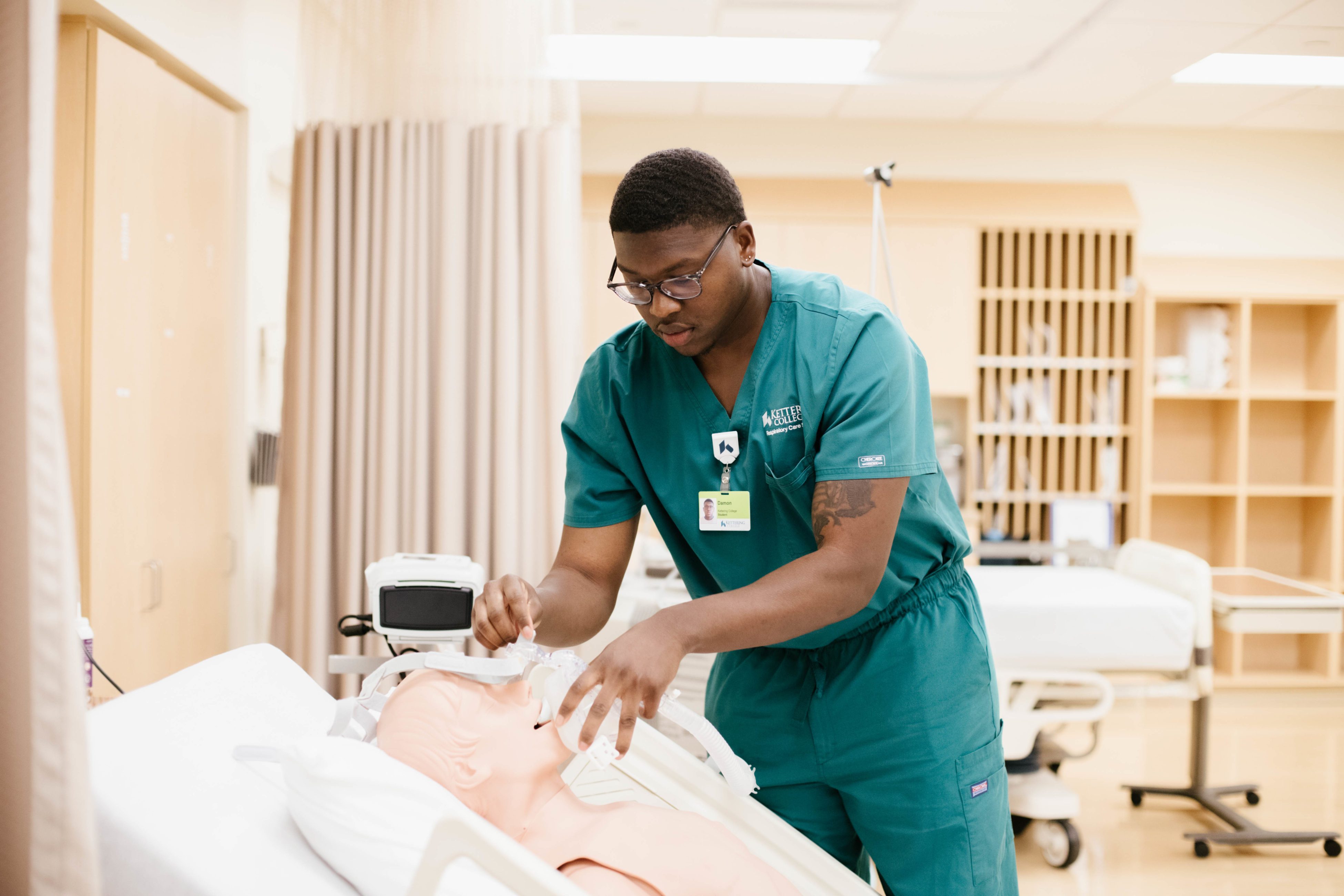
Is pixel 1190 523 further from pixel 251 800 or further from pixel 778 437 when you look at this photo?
pixel 251 800

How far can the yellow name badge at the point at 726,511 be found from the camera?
118 centimetres

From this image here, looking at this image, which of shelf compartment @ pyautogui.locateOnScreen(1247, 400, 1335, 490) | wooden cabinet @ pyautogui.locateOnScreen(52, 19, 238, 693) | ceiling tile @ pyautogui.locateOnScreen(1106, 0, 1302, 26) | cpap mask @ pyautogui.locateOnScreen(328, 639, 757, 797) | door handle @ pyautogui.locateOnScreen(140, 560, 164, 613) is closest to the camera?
cpap mask @ pyautogui.locateOnScreen(328, 639, 757, 797)

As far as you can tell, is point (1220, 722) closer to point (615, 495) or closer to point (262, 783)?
point (615, 495)

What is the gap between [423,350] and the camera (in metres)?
2.26

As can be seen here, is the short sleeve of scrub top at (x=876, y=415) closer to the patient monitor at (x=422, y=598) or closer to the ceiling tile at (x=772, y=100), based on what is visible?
the patient monitor at (x=422, y=598)

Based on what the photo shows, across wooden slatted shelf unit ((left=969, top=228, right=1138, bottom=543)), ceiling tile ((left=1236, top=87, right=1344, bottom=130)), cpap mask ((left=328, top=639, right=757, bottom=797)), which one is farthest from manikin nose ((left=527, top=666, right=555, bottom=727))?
ceiling tile ((left=1236, top=87, right=1344, bottom=130))

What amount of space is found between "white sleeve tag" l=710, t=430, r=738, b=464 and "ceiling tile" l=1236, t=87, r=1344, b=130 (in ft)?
13.4

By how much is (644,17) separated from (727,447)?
103 inches

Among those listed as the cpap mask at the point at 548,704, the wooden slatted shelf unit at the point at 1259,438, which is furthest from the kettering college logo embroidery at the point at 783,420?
the wooden slatted shelf unit at the point at 1259,438

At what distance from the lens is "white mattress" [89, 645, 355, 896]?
76 cm

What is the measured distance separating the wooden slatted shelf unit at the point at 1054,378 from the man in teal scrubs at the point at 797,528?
10.7 ft

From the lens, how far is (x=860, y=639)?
1.21 meters

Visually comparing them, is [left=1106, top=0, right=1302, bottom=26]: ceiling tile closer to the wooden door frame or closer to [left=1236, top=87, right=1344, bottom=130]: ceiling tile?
[left=1236, top=87, right=1344, bottom=130]: ceiling tile

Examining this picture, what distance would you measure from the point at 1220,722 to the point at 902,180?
2828 mm
